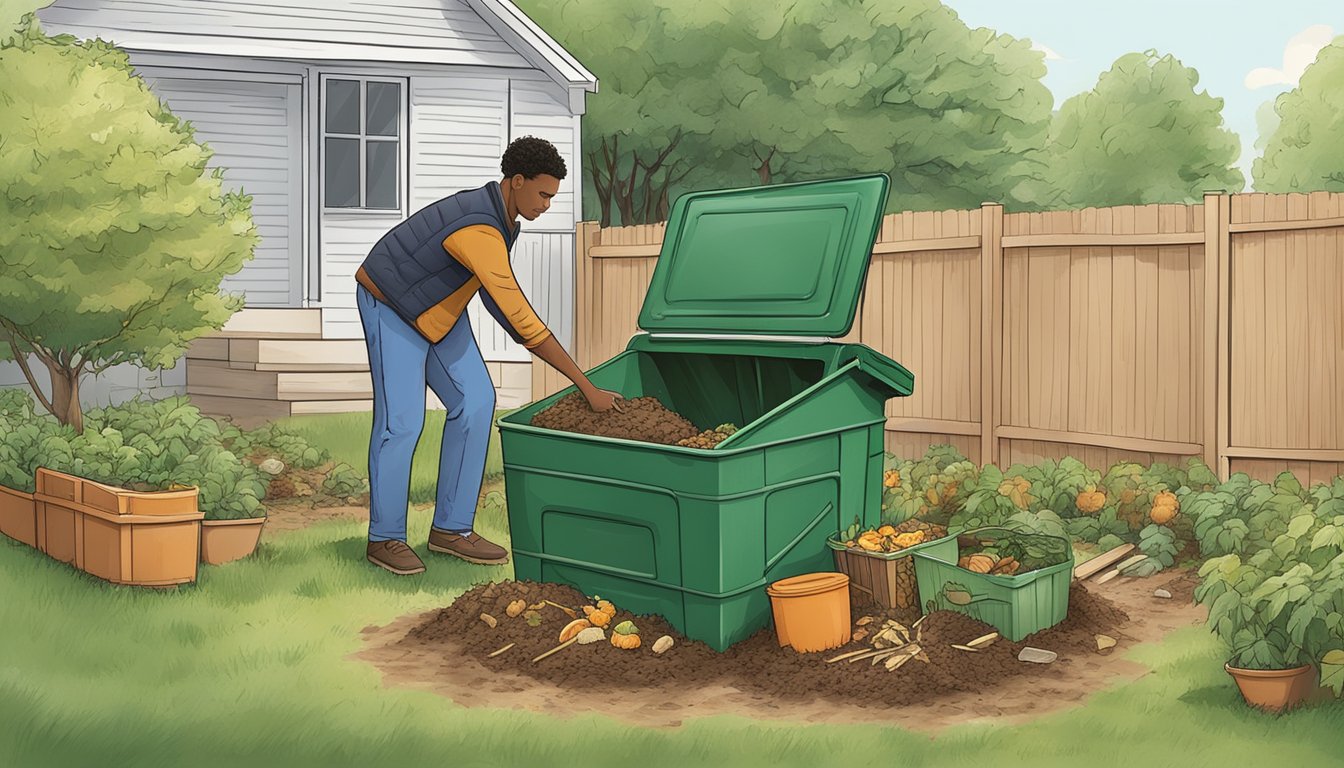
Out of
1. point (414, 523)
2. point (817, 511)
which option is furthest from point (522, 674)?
point (414, 523)

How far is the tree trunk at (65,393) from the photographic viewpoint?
779 cm

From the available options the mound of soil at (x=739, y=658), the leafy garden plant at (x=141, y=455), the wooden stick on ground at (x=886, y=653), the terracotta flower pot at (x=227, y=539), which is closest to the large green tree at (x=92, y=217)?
the leafy garden plant at (x=141, y=455)

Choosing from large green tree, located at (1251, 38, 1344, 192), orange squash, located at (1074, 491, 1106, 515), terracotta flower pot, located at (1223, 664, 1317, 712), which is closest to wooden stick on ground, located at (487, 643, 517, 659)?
terracotta flower pot, located at (1223, 664, 1317, 712)

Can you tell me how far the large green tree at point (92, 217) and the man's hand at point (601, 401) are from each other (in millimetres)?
3407

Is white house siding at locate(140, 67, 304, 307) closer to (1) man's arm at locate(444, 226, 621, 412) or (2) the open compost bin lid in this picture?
(1) man's arm at locate(444, 226, 621, 412)

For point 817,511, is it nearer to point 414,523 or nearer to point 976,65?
point 414,523

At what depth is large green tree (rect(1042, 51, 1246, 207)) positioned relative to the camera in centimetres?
2645

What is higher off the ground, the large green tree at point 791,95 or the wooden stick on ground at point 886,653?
the large green tree at point 791,95

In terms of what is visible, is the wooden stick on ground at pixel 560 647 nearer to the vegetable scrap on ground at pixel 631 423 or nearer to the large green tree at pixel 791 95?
the vegetable scrap on ground at pixel 631 423

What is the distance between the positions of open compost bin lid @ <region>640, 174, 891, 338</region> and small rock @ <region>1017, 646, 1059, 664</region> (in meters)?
1.38

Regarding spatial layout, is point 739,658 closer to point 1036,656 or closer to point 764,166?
point 1036,656

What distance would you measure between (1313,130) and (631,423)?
2485 centimetres

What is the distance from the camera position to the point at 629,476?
187 inches

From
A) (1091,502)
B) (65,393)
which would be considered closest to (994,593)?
(1091,502)
